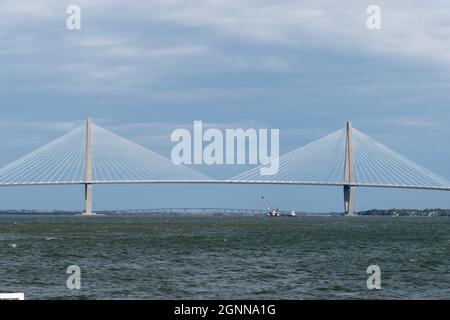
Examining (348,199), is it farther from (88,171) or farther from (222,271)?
(222,271)

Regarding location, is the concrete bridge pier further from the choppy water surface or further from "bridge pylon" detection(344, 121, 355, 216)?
the choppy water surface

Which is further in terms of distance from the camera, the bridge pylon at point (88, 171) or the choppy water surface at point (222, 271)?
the bridge pylon at point (88, 171)

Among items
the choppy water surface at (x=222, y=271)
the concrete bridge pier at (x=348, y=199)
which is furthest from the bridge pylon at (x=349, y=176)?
the choppy water surface at (x=222, y=271)

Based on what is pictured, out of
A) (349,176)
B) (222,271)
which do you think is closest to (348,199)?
(349,176)

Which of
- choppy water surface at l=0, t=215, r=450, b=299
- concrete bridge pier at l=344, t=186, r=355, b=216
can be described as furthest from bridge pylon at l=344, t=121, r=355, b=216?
choppy water surface at l=0, t=215, r=450, b=299

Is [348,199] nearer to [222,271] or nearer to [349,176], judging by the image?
[349,176]

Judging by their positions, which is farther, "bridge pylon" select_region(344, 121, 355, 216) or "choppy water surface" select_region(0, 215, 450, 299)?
"bridge pylon" select_region(344, 121, 355, 216)

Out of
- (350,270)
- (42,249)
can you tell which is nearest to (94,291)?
(350,270)

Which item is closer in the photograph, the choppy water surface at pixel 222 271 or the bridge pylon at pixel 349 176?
the choppy water surface at pixel 222 271

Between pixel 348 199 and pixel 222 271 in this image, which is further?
pixel 348 199

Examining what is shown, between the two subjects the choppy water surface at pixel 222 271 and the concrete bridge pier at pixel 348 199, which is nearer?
the choppy water surface at pixel 222 271

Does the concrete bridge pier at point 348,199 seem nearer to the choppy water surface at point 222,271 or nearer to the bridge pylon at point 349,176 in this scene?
the bridge pylon at point 349,176
